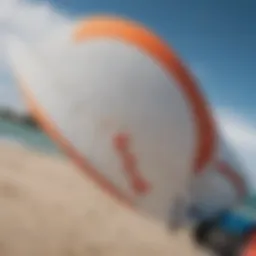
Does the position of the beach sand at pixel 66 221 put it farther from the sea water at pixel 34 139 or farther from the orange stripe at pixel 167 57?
the orange stripe at pixel 167 57

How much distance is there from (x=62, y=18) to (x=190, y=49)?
0.79 ft

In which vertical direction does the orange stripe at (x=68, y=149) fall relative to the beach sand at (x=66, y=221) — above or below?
above

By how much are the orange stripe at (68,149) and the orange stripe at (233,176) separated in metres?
0.17

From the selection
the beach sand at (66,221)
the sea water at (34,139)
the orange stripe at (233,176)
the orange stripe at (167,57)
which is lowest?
the beach sand at (66,221)

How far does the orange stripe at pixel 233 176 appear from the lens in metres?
1.15

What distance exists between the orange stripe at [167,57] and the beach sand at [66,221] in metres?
0.15

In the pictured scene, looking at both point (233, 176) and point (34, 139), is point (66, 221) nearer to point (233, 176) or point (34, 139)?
point (34, 139)

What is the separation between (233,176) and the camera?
1.16m

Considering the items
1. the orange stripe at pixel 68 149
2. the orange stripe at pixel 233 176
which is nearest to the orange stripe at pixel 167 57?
the orange stripe at pixel 233 176

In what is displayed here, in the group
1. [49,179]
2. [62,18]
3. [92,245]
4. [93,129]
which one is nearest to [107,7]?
[62,18]

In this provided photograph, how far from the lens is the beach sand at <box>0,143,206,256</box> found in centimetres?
115

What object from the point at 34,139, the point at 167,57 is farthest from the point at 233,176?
the point at 34,139

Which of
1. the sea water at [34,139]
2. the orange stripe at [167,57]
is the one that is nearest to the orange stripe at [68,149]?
the sea water at [34,139]

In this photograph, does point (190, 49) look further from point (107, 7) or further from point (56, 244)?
point (56, 244)
